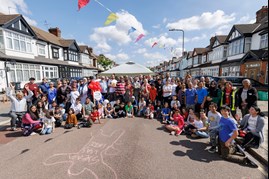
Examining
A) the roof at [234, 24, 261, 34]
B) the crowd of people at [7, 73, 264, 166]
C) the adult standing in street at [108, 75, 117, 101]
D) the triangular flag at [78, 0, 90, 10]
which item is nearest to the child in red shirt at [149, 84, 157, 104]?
the crowd of people at [7, 73, 264, 166]

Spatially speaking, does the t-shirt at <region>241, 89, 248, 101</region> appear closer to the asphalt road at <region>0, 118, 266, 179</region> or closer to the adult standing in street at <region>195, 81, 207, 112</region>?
the adult standing in street at <region>195, 81, 207, 112</region>

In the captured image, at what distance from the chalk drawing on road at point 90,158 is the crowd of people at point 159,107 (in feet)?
6.50

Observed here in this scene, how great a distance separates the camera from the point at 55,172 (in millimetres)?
3195

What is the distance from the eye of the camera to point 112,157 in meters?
3.82

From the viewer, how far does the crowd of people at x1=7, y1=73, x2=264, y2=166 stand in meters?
4.16

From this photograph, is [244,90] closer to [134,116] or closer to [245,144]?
[245,144]

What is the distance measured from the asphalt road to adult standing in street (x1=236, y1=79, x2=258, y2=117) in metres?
2.22

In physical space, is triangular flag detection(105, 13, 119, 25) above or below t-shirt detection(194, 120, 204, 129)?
above

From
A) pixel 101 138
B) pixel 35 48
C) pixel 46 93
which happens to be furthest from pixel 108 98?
pixel 35 48

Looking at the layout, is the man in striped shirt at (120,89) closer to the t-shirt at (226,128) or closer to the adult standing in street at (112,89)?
the adult standing in street at (112,89)

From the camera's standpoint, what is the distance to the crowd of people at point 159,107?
4160mm

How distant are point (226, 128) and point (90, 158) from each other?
12.3ft

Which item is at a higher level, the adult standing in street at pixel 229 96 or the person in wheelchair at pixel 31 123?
the adult standing in street at pixel 229 96

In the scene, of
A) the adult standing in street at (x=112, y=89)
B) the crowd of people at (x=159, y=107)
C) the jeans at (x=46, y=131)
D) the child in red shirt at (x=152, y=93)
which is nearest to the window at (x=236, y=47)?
the crowd of people at (x=159, y=107)
